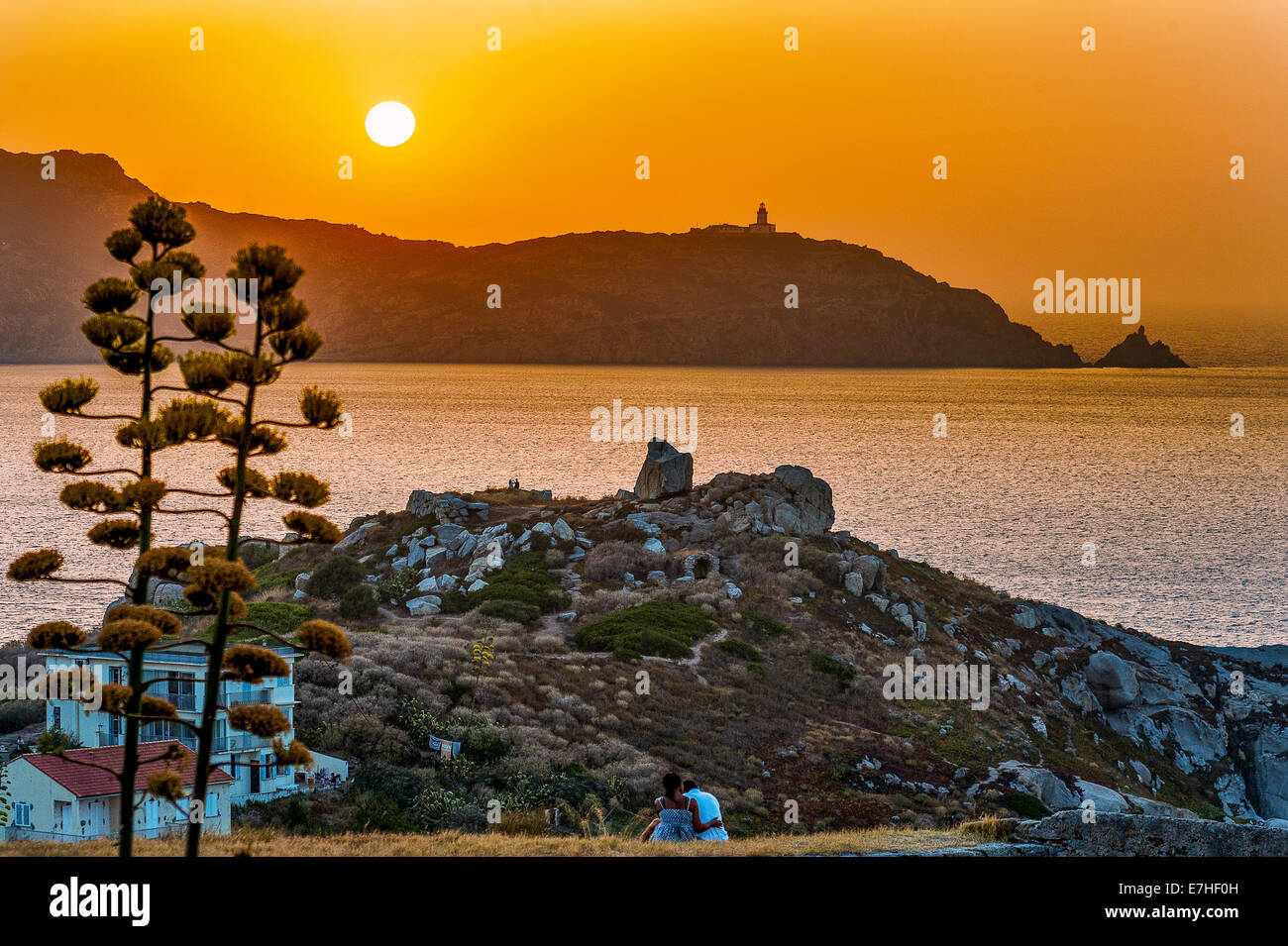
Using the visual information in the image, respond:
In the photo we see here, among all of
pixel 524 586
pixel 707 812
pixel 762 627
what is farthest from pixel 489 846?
pixel 524 586

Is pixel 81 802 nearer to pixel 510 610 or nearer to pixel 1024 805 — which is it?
pixel 510 610

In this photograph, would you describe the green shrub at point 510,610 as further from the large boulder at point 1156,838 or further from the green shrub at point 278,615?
the large boulder at point 1156,838

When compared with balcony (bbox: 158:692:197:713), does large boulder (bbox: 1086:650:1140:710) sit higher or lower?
lower

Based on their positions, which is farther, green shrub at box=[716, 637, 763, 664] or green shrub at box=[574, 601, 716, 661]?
green shrub at box=[716, 637, 763, 664]

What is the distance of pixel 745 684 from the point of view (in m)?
38.1

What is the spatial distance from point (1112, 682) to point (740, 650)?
1590 cm

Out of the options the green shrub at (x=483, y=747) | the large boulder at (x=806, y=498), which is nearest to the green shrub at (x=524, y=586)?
the large boulder at (x=806, y=498)

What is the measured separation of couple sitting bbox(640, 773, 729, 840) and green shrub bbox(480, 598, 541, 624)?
987 inches

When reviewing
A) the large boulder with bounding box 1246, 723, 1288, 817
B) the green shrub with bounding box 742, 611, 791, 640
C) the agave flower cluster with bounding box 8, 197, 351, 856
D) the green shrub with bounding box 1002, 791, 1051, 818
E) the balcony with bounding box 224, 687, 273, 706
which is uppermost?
the agave flower cluster with bounding box 8, 197, 351, 856

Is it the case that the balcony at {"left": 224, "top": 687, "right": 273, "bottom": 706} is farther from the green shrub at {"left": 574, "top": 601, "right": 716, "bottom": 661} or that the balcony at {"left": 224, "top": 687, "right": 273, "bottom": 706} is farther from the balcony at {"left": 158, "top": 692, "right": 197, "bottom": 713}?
the green shrub at {"left": 574, "top": 601, "right": 716, "bottom": 661}

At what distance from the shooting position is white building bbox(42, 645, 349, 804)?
24506mm

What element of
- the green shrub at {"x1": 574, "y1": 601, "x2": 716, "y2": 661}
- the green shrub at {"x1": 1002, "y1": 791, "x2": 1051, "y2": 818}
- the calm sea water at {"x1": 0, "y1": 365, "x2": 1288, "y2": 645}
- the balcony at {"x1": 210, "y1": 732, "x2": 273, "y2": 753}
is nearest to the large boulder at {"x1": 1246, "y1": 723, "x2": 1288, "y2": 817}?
the green shrub at {"x1": 1002, "y1": 791, "x2": 1051, "y2": 818}
